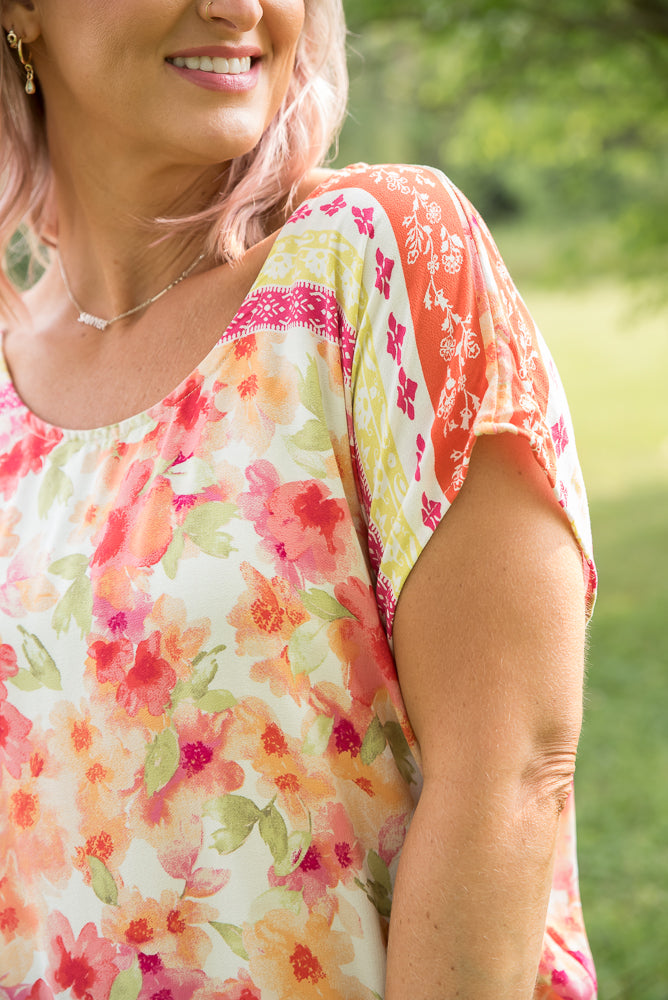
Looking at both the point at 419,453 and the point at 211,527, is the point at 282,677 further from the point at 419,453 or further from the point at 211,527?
the point at 419,453

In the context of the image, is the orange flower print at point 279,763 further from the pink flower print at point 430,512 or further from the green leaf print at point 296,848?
the pink flower print at point 430,512

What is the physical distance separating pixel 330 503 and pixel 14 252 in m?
1.41

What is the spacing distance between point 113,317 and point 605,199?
757 centimetres

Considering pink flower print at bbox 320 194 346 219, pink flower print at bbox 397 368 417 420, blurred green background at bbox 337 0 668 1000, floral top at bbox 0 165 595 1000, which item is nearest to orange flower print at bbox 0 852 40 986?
floral top at bbox 0 165 595 1000

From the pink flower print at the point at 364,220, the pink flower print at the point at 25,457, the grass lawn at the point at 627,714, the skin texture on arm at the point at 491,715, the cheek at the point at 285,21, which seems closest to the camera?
the skin texture on arm at the point at 491,715

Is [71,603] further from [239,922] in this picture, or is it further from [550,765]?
[550,765]

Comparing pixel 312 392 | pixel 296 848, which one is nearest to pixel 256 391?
pixel 312 392

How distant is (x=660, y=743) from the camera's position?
17.3 feet

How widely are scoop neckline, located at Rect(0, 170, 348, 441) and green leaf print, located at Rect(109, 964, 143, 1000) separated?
2.25 ft

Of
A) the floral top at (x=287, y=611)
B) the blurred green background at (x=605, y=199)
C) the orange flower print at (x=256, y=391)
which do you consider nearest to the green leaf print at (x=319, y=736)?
the floral top at (x=287, y=611)

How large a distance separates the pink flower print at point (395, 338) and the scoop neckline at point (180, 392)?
0.22 metres

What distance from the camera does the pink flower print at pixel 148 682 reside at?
133 cm

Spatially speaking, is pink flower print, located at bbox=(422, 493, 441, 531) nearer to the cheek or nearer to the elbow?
the elbow

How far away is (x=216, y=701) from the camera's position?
130 centimetres
